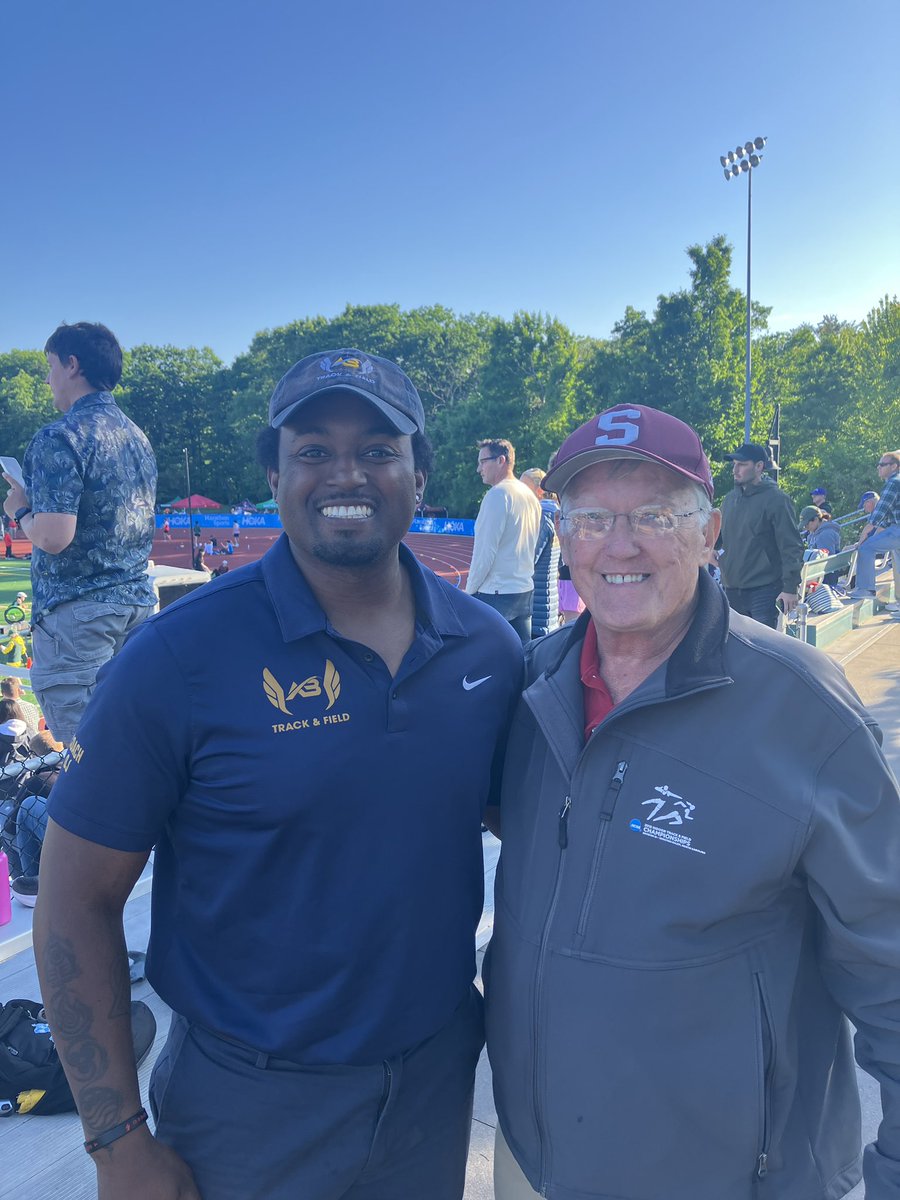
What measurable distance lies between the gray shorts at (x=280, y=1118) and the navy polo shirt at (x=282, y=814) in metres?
0.07

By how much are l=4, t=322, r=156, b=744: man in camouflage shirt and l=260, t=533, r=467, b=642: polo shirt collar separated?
2.26 m

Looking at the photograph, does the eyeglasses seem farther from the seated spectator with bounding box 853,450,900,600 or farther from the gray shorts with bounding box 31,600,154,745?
the seated spectator with bounding box 853,450,900,600

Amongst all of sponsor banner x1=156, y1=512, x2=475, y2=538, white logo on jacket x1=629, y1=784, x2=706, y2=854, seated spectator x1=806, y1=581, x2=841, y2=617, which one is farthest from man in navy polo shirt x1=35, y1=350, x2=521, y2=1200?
sponsor banner x1=156, y1=512, x2=475, y2=538

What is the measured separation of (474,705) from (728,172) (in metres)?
35.2

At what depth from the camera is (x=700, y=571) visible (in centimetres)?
182

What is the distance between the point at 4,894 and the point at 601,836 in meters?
3.11

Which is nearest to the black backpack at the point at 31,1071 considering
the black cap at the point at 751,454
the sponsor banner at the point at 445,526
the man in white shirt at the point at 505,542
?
the man in white shirt at the point at 505,542

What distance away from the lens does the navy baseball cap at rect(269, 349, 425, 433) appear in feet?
5.82

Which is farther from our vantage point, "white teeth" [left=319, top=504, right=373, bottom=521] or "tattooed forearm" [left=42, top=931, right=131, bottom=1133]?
"white teeth" [left=319, top=504, right=373, bottom=521]

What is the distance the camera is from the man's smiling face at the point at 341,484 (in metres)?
1.78

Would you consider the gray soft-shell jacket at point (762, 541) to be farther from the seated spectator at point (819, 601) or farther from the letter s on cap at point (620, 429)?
the letter s on cap at point (620, 429)

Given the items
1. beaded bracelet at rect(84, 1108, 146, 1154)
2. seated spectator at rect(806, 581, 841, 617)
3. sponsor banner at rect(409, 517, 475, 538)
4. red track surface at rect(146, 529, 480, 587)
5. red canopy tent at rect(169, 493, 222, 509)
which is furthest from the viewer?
red canopy tent at rect(169, 493, 222, 509)

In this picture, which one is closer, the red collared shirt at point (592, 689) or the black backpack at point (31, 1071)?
the red collared shirt at point (592, 689)

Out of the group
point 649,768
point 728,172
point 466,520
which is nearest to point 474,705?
point 649,768
